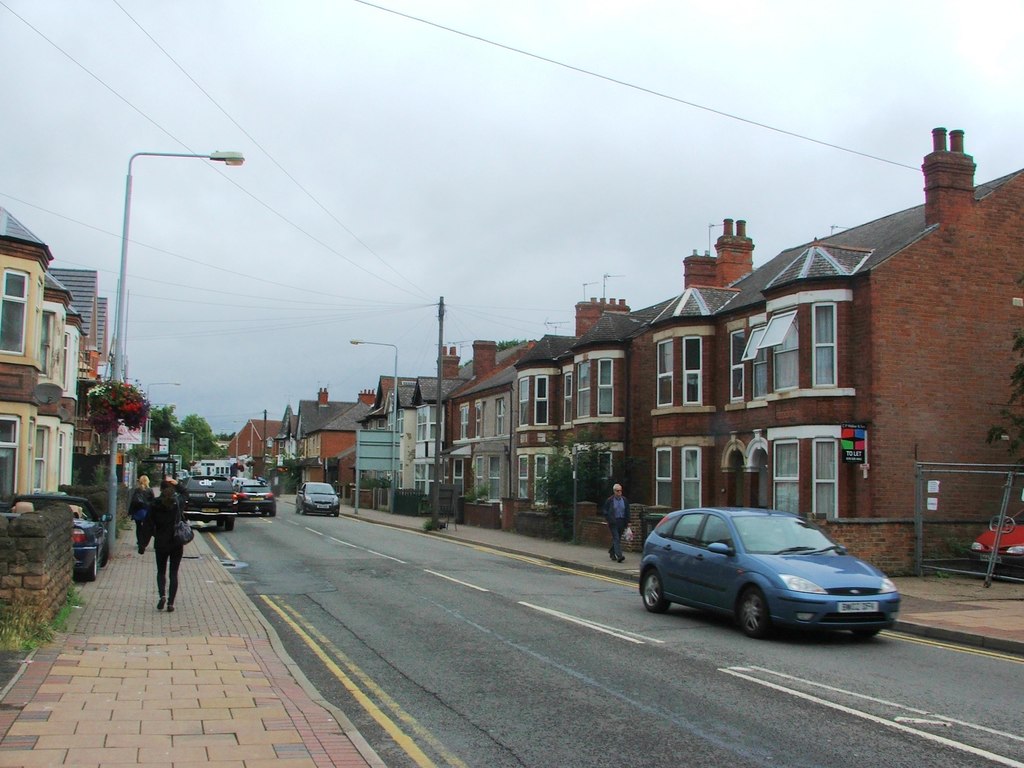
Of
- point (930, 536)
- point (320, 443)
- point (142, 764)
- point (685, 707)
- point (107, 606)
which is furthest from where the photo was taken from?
point (320, 443)

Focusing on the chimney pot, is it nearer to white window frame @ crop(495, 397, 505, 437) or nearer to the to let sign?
the to let sign

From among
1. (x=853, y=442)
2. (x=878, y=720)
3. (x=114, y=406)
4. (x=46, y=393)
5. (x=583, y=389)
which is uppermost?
(x=583, y=389)

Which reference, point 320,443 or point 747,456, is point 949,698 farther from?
point 320,443

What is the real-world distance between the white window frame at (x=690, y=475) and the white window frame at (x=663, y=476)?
1.52 ft

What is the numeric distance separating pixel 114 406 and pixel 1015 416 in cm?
1926

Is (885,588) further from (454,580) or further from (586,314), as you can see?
(586,314)

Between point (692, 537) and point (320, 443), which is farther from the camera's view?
point (320, 443)

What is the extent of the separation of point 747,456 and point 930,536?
5.91 meters

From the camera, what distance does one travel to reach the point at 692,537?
43.5ft

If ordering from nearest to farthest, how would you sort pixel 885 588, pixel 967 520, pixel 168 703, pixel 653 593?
pixel 168 703 → pixel 885 588 → pixel 653 593 → pixel 967 520

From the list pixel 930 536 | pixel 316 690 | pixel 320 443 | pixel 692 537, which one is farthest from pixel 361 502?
pixel 316 690

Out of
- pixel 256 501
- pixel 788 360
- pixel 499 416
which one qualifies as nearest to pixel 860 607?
pixel 788 360

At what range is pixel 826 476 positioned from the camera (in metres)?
21.7

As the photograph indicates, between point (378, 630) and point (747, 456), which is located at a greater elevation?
point (747, 456)
